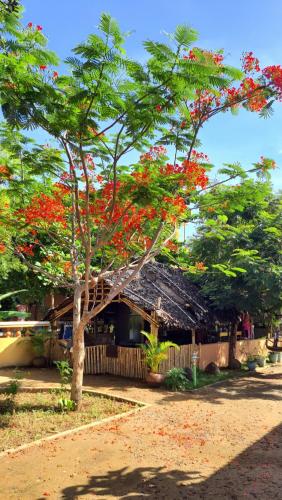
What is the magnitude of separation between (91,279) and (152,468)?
4930mm

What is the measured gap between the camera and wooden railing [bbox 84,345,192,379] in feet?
49.1

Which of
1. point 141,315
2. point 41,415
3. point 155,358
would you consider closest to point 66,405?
point 41,415

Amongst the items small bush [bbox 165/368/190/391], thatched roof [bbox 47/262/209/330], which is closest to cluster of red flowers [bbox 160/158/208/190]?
thatched roof [bbox 47/262/209/330]

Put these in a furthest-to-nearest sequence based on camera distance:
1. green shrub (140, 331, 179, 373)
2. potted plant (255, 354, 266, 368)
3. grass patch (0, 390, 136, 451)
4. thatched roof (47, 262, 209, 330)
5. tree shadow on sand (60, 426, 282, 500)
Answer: potted plant (255, 354, 266, 368) → thatched roof (47, 262, 209, 330) → green shrub (140, 331, 179, 373) → grass patch (0, 390, 136, 451) → tree shadow on sand (60, 426, 282, 500)

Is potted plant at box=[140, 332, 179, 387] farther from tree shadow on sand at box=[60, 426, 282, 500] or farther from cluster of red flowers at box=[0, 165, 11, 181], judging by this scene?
cluster of red flowers at box=[0, 165, 11, 181]

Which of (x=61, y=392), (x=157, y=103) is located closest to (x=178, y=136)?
(x=157, y=103)

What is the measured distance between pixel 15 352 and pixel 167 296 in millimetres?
6853

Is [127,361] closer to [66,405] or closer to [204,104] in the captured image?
[66,405]

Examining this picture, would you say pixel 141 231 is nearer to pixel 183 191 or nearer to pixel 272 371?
pixel 183 191

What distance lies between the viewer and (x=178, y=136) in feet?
31.3

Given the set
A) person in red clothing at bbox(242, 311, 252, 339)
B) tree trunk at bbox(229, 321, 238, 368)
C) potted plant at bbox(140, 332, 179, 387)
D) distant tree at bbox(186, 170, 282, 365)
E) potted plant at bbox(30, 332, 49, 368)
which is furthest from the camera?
person in red clothing at bbox(242, 311, 252, 339)

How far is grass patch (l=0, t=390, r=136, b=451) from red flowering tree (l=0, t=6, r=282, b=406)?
67cm

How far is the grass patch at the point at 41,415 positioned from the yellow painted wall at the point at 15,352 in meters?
5.27

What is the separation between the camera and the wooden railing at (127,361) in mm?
14969
